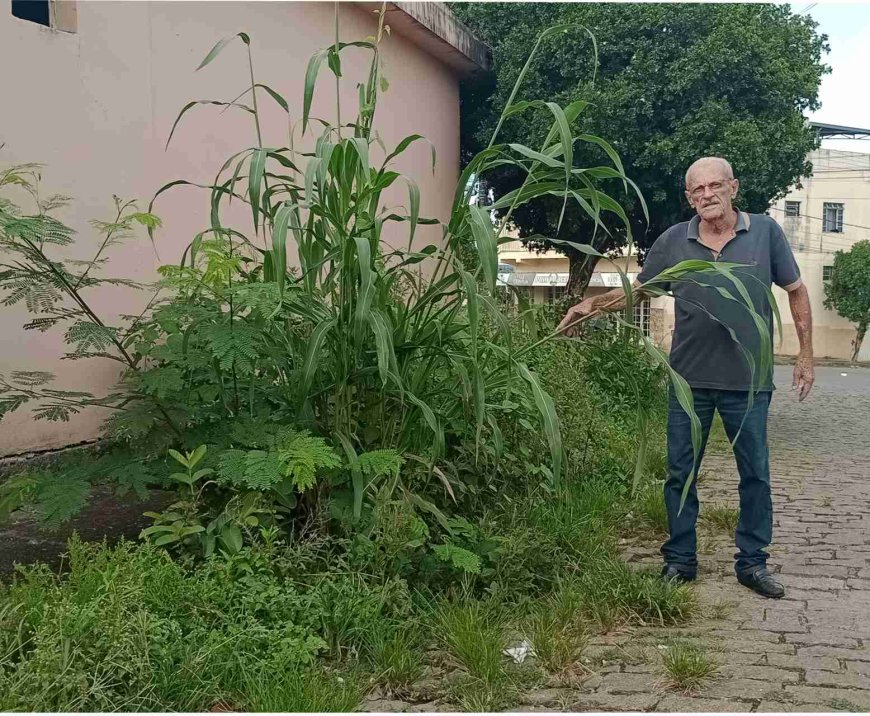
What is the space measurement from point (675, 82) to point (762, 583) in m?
6.95

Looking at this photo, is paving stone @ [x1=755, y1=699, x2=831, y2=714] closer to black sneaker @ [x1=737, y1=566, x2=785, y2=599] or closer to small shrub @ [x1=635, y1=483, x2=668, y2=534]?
black sneaker @ [x1=737, y1=566, x2=785, y2=599]

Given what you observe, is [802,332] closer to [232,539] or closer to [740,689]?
[740,689]

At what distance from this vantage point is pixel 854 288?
3238 centimetres

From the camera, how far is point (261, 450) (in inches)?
129

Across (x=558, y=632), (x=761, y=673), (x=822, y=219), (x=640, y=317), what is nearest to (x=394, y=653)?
(x=558, y=632)

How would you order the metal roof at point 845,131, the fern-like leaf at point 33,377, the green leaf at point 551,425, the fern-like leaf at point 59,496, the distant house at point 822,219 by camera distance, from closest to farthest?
the fern-like leaf at point 59,496
the green leaf at point 551,425
the fern-like leaf at point 33,377
the metal roof at point 845,131
the distant house at point 822,219

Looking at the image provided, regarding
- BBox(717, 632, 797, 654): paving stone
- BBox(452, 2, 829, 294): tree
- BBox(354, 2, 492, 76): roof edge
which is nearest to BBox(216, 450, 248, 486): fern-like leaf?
BBox(717, 632, 797, 654): paving stone

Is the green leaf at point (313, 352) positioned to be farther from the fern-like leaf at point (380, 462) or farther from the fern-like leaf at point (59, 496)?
the fern-like leaf at point (59, 496)

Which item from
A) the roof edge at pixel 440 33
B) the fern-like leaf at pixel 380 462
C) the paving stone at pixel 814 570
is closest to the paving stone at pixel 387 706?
the fern-like leaf at pixel 380 462

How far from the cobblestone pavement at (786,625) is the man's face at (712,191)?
167cm

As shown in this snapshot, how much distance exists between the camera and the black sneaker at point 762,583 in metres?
3.65

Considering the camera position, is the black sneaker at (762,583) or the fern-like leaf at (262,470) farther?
the black sneaker at (762,583)

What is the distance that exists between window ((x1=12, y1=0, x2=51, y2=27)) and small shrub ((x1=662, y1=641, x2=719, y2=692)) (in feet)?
16.1

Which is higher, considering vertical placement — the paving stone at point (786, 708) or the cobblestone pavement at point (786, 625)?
the paving stone at point (786, 708)
